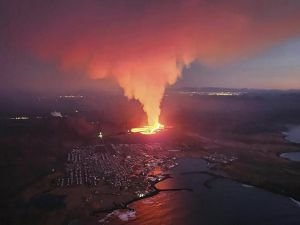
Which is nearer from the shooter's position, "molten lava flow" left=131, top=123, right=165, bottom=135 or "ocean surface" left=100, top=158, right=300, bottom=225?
"ocean surface" left=100, top=158, right=300, bottom=225

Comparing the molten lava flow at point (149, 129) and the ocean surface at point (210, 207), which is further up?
the molten lava flow at point (149, 129)

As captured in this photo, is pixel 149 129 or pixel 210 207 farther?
pixel 149 129

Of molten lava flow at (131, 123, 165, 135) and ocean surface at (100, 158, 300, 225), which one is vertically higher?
molten lava flow at (131, 123, 165, 135)

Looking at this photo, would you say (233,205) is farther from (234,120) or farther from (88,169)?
(234,120)

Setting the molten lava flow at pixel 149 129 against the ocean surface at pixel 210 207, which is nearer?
the ocean surface at pixel 210 207

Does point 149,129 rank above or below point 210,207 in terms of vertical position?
above
